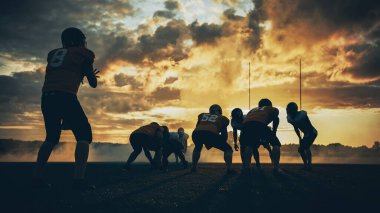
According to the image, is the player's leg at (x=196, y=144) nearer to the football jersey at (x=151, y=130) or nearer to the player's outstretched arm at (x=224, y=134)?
the player's outstretched arm at (x=224, y=134)

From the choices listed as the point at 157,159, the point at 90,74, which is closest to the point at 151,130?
the point at 157,159

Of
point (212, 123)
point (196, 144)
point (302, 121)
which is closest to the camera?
point (212, 123)

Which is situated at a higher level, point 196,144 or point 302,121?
point 302,121

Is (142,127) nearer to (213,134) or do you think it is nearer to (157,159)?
(157,159)

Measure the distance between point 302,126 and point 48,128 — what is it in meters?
8.03

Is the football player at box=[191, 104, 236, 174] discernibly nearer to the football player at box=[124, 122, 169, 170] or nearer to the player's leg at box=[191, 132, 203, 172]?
the player's leg at box=[191, 132, 203, 172]

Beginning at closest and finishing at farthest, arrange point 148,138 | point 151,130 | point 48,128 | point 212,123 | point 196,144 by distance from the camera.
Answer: point 48,128 < point 212,123 < point 196,144 < point 148,138 < point 151,130

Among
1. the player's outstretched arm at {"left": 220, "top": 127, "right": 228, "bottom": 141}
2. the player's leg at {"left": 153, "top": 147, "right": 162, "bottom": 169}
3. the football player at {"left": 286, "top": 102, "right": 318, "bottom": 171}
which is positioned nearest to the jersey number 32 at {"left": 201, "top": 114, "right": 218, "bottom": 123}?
the player's outstretched arm at {"left": 220, "top": 127, "right": 228, "bottom": 141}

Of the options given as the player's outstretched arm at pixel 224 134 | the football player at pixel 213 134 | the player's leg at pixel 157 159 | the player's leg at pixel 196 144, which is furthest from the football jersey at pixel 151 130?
the player's outstretched arm at pixel 224 134

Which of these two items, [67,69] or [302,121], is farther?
[302,121]

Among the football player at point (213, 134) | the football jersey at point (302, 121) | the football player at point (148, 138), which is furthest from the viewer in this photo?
the football jersey at point (302, 121)

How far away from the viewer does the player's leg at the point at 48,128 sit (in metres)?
5.74

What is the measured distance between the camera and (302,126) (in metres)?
11.7

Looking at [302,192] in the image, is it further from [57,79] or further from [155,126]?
[155,126]
